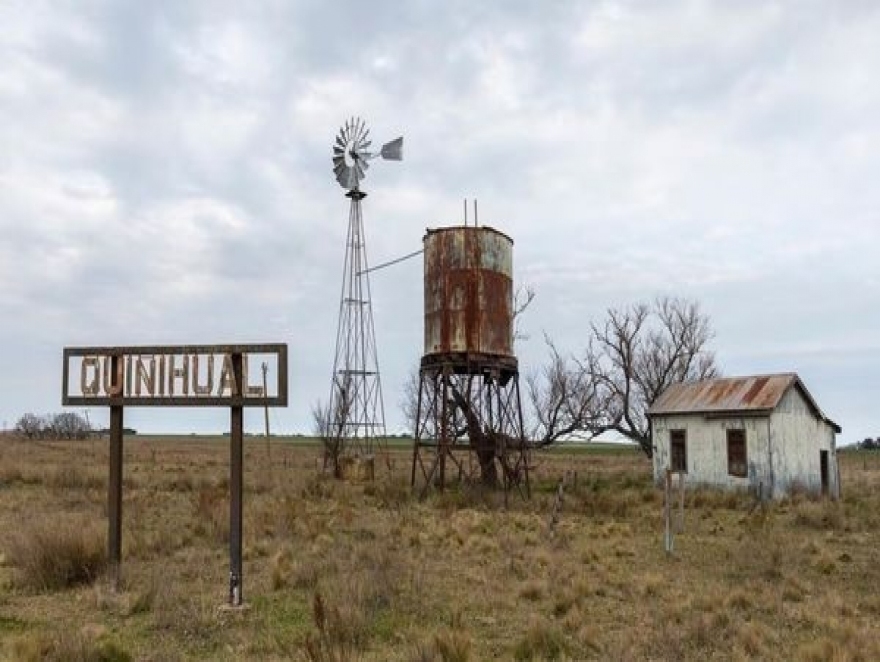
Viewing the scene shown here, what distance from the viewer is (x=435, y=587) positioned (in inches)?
384

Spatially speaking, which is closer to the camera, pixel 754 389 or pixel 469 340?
pixel 469 340

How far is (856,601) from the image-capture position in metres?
9.30

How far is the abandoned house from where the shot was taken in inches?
910

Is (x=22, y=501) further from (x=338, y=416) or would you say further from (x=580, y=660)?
(x=580, y=660)

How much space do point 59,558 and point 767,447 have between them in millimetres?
18811

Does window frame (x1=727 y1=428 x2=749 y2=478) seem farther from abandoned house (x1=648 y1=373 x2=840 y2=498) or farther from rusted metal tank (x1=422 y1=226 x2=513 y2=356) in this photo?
rusted metal tank (x1=422 y1=226 x2=513 y2=356)

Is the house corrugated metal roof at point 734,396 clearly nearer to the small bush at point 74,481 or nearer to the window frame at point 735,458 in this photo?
the window frame at point 735,458

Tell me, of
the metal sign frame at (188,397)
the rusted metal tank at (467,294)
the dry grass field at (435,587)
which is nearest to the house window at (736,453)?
the dry grass field at (435,587)

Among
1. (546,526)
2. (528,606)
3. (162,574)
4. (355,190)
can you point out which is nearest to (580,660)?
(528,606)

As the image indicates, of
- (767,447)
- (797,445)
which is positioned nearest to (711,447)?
(767,447)

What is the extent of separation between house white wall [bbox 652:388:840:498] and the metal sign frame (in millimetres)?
17147

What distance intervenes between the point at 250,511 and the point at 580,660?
423 inches

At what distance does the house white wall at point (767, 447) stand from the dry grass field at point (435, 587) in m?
5.32

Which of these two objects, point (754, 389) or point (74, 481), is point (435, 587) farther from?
point (754, 389)
